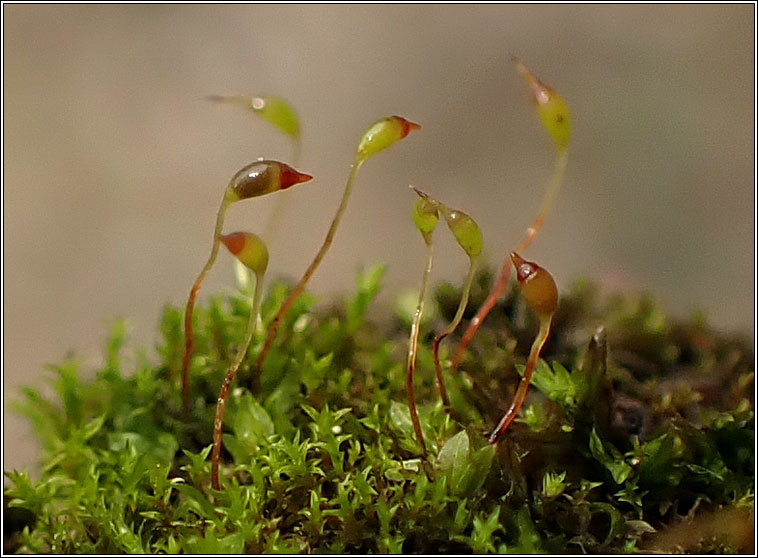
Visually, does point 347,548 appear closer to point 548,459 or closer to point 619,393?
point 548,459

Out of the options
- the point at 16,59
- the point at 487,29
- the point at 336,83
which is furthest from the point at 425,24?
the point at 16,59

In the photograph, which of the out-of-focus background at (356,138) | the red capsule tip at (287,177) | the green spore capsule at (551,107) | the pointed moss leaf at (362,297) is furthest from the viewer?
the out-of-focus background at (356,138)

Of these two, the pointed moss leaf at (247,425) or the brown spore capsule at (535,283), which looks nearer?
the brown spore capsule at (535,283)

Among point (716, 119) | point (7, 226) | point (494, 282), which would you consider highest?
point (716, 119)

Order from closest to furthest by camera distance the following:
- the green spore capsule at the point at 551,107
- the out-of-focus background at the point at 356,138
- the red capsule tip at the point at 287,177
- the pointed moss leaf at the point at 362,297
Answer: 1. the red capsule tip at the point at 287,177
2. the green spore capsule at the point at 551,107
3. the pointed moss leaf at the point at 362,297
4. the out-of-focus background at the point at 356,138

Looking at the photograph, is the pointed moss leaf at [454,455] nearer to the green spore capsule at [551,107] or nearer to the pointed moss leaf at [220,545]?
the pointed moss leaf at [220,545]

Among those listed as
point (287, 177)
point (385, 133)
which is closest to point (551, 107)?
point (385, 133)

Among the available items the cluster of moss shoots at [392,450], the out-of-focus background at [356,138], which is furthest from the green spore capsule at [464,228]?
the out-of-focus background at [356,138]
